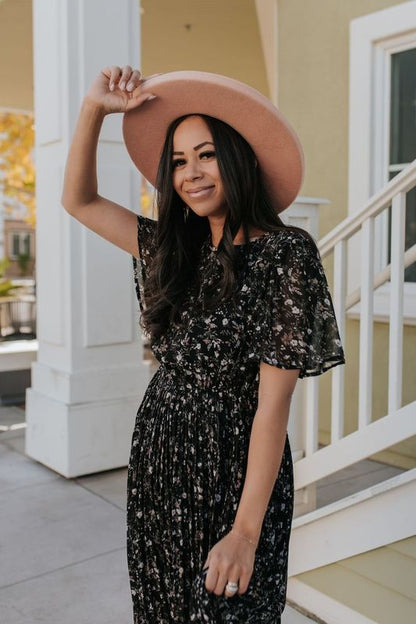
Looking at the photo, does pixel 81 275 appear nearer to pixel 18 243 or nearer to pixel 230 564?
pixel 230 564

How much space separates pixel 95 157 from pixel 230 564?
1.03 metres

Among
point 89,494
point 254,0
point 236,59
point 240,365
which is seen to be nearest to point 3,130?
point 236,59

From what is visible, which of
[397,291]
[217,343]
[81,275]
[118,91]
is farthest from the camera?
[81,275]

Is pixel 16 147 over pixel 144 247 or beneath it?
over

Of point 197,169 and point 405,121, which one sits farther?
point 405,121

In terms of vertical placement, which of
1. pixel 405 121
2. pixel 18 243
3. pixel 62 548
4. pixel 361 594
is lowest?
Answer: pixel 62 548

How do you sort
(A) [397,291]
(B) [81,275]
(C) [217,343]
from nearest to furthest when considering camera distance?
(C) [217,343] → (A) [397,291] → (B) [81,275]

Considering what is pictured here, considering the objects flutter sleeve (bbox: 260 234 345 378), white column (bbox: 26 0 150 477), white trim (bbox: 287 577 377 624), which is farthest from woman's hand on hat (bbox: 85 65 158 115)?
white column (bbox: 26 0 150 477)

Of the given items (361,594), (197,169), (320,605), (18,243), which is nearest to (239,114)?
(197,169)

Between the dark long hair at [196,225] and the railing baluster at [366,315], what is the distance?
1055 millimetres

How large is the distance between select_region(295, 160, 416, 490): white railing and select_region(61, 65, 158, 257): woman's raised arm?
3.54ft

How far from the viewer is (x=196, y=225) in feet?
5.42

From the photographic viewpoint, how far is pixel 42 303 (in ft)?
13.8

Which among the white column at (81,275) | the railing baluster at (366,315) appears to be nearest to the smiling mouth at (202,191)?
the railing baluster at (366,315)
